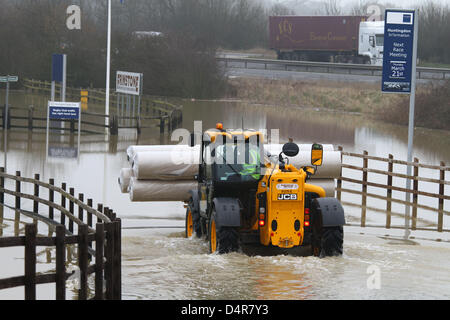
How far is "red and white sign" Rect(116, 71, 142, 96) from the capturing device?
37.2 m

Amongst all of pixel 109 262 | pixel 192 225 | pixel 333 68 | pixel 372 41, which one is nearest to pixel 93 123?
pixel 192 225

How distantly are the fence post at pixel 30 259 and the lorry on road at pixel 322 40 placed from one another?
59.2 metres

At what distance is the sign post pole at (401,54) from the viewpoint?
73.8ft

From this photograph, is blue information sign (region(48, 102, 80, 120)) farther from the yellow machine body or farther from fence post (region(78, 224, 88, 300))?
fence post (region(78, 224, 88, 300))

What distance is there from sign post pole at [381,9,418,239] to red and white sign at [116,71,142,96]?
16.1 m

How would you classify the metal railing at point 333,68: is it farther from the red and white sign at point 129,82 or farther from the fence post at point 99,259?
the fence post at point 99,259

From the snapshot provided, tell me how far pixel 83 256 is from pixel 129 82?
2860 cm

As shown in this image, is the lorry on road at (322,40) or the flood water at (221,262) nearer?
the flood water at (221,262)

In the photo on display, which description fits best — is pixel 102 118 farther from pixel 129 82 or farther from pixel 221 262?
pixel 221 262

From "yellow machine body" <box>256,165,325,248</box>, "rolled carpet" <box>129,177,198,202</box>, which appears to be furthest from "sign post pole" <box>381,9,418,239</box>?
"yellow machine body" <box>256,165,325,248</box>

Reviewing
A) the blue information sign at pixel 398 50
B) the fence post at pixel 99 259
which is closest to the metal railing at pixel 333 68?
the blue information sign at pixel 398 50

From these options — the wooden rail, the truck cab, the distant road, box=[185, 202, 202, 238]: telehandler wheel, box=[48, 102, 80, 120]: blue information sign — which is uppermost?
the truck cab

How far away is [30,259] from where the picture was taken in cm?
923
